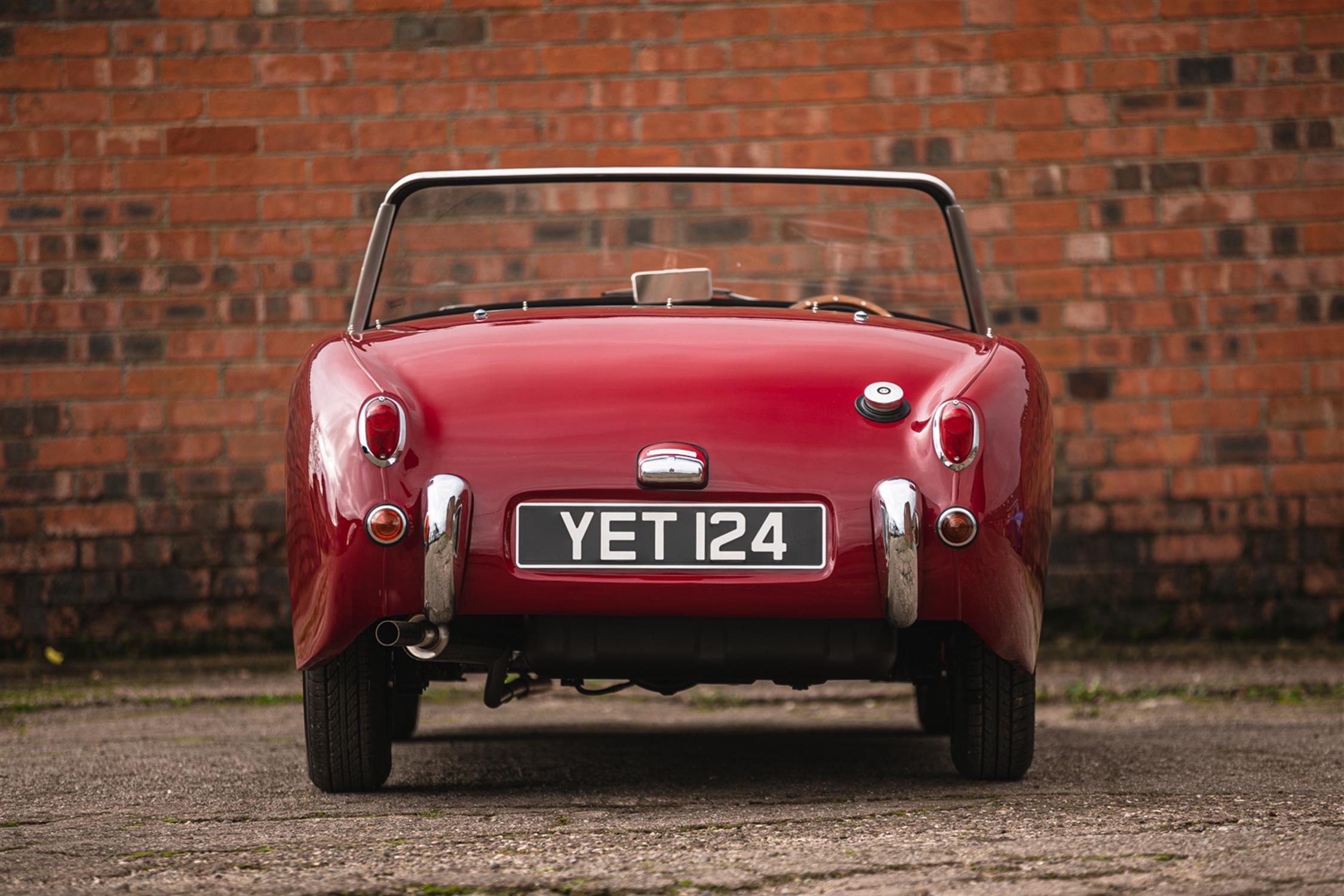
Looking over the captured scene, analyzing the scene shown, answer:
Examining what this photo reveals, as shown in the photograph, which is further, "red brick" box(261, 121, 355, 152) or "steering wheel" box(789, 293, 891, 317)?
"red brick" box(261, 121, 355, 152)

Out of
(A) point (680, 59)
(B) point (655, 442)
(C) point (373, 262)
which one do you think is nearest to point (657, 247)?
(C) point (373, 262)

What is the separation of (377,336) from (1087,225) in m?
4.33

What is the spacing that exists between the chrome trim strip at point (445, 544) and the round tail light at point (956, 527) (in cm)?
89

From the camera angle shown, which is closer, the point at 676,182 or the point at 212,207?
the point at 676,182

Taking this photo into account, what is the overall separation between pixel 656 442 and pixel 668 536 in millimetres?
185

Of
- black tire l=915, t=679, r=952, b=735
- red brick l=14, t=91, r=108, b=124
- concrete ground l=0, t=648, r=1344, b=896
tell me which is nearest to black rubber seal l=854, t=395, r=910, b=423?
concrete ground l=0, t=648, r=1344, b=896

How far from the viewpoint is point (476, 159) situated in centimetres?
677

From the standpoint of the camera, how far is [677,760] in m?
4.00

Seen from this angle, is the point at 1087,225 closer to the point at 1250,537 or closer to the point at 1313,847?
the point at 1250,537

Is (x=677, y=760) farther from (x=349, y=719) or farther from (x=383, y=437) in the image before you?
(x=383, y=437)

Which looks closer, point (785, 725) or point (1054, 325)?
point (785, 725)

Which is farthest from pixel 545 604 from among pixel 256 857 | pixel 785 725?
pixel 785 725

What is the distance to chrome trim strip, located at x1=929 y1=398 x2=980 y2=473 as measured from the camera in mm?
2887

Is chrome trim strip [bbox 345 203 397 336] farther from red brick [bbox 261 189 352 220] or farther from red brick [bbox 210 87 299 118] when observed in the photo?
red brick [bbox 210 87 299 118]
